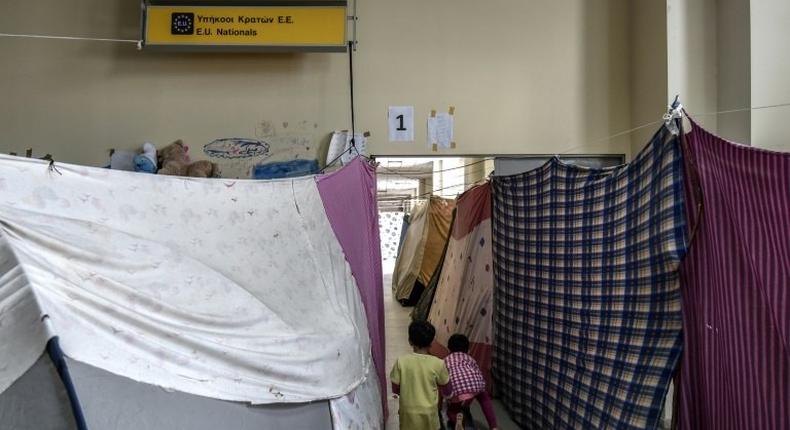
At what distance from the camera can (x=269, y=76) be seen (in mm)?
3787

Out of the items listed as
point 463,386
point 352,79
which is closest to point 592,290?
point 463,386

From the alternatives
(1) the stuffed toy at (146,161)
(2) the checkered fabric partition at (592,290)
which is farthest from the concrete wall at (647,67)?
(1) the stuffed toy at (146,161)

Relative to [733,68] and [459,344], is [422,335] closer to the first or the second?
[459,344]

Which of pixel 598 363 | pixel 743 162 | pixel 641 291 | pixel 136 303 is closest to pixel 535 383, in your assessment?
pixel 598 363

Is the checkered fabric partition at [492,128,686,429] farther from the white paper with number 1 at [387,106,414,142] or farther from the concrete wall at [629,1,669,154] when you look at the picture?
the concrete wall at [629,1,669,154]

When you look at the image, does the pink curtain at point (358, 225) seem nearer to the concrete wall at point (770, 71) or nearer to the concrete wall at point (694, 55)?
the concrete wall at point (694, 55)

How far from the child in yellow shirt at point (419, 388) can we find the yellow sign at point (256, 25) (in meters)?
2.36

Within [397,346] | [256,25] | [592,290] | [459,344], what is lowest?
[397,346]

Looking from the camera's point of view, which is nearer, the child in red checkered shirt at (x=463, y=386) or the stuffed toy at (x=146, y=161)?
the child in red checkered shirt at (x=463, y=386)

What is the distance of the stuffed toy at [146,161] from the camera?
341cm

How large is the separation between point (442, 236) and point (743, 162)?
485cm

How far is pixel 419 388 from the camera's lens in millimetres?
2342

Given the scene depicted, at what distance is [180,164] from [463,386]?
246cm

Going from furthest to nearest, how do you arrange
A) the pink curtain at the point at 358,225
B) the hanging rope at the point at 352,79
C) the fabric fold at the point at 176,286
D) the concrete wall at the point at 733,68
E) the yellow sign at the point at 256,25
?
the hanging rope at the point at 352,79
the yellow sign at the point at 256,25
the concrete wall at the point at 733,68
the pink curtain at the point at 358,225
the fabric fold at the point at 176,286
